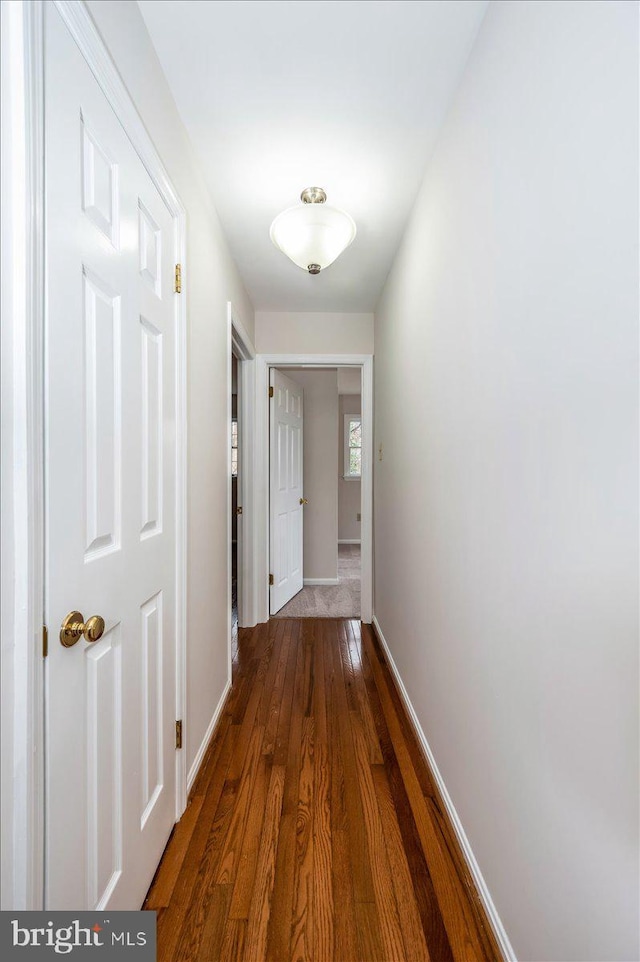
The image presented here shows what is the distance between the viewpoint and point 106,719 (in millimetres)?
985

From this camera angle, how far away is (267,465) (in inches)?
128

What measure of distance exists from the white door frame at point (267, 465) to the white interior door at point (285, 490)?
12cm

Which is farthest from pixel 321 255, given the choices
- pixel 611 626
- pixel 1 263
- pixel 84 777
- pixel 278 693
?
pixel 278 693

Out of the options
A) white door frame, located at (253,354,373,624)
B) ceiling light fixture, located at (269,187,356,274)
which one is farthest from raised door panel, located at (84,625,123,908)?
white door frame, located at (253,354,373,624)

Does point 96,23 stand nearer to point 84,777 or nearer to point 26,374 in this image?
point 26,374

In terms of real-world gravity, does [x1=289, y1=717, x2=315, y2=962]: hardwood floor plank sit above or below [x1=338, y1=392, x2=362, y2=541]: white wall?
below

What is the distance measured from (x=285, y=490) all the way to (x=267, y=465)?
0.52 meters

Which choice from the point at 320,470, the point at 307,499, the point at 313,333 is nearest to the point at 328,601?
the point at 307,499

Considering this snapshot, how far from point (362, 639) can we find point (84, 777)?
242 cm

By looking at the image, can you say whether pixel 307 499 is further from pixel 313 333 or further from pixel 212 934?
pixel 212 934

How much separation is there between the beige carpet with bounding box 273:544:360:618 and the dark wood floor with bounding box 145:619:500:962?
138cm

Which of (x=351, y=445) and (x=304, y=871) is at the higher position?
(x=351, y=445)

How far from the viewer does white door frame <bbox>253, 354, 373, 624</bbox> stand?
3.22 metres

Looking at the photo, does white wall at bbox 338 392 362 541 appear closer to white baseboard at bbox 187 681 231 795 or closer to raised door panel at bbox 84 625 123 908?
white baseboard at bbox 187 681 231 795
